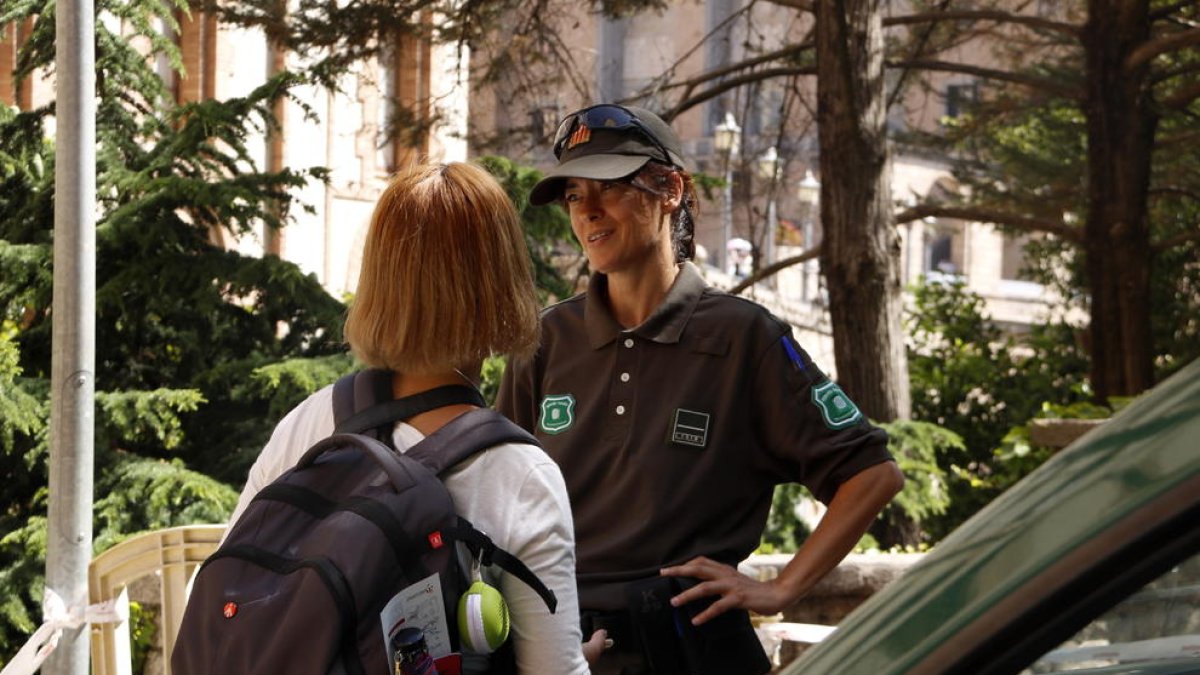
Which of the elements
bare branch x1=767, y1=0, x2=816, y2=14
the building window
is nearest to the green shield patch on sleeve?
bare branch x1=767, y1=0, x2=816, y2=14

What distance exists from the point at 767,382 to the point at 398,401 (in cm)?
85

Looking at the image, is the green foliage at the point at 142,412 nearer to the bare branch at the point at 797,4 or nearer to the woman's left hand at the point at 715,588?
the woman's left hand at the point at 715,588

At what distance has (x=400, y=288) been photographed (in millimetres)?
2299

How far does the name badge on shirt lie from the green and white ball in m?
0.84

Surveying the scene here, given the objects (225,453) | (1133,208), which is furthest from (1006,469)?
(225,453)

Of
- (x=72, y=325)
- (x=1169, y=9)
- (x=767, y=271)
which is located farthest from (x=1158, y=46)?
(x=72, y=325)

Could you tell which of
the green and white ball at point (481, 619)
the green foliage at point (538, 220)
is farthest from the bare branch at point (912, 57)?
the green and white ball at point (481, 619)

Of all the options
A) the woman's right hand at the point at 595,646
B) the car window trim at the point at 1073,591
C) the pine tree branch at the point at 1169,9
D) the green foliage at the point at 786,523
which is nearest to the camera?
the car window trim at the point at 1073,591

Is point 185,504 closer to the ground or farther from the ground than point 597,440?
closer to the ground

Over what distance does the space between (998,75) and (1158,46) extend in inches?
56.0

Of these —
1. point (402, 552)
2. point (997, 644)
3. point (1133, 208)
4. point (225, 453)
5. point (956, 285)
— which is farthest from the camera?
point (956, 285)

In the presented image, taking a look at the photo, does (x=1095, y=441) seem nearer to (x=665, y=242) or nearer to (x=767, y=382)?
(x=767, y=382)

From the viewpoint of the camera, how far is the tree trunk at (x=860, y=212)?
13.0 m

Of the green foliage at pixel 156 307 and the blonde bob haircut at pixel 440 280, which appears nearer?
the blonde bob haircut at pixel 440 280
